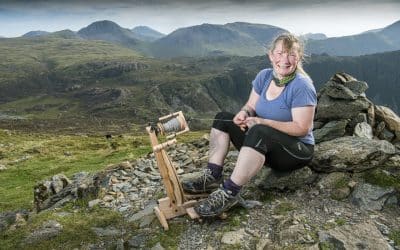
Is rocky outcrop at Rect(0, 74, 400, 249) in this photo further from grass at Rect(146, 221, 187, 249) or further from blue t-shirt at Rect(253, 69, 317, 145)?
blue t-shirt at Rect(253, 69, 317, 145)

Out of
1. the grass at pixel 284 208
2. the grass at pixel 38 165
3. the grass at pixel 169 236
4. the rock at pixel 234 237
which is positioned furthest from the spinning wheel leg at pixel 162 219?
the grass at pixel 38 165

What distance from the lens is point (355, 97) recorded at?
51.0 feet

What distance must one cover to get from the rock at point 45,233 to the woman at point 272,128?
4.12 m

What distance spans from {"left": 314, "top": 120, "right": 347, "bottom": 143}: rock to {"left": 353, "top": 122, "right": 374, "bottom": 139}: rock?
19.8 inches

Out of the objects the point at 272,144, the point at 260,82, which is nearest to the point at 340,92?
the point at 260,82

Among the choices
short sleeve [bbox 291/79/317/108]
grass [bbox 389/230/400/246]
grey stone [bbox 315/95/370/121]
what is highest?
short sleeve [bbox 291/79/317/108]

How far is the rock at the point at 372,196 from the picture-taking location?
37.5 feet

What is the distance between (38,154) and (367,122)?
119 feet

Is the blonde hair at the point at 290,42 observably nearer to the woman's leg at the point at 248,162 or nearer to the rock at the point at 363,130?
the woman's leg at the point at 248,162

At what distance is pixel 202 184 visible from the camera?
11.8 metres

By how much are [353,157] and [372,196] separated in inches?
52.4

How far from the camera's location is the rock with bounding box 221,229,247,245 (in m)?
10.3

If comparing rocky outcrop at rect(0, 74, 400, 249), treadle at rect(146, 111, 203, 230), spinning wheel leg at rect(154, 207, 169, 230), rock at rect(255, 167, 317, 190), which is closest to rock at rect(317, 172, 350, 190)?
rocky outcrop at rect(0, 74, 400, 249)

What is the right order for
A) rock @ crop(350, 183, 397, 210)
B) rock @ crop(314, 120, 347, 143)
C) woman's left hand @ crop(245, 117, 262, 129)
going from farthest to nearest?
1. rock @ crop(314, 120, 347, 143)
2. rock @ crop(350, 183, 397, 210)
3. woman's left hand @ crop(245, 117, 262, 129)
